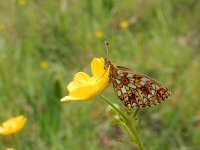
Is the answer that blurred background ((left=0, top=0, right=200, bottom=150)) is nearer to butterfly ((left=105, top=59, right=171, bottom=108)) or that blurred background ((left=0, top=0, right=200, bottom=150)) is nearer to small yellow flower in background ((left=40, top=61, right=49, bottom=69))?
small yellow flower in background ((left=40, top=61, right=49, bottom=69))

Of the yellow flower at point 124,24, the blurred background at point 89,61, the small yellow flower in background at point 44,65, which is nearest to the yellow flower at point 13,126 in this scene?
the blurred background at point 89,61

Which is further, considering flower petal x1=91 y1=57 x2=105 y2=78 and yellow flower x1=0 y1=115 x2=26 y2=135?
yellow flower x1=0 y1=115 x2=26 y2=135

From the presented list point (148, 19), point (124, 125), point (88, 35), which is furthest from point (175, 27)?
point (124, 125)

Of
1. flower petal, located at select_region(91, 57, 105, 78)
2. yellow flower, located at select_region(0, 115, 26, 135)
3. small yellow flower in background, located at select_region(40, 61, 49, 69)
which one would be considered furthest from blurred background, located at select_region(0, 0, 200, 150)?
flower petal, located at select_region(91, 57, 105, 78)

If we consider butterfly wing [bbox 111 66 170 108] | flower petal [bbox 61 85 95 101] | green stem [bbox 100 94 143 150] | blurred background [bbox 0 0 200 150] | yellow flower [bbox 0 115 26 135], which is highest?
blurred background [bbox 0 0 200 150]

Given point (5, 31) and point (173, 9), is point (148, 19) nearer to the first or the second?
point (173, 9)

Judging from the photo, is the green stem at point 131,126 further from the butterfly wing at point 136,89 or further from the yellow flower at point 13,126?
the yellow flower at point 13,126

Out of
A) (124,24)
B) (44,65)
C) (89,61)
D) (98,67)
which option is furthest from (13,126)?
(124,24)
